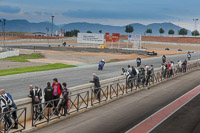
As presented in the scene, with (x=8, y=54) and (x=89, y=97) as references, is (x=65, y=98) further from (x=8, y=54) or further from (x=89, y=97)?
(x=8, y=54)

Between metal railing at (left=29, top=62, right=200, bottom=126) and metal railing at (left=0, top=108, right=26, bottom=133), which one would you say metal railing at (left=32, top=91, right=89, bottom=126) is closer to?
metal railing at (left=29, top=62, right=200, bottom=126)

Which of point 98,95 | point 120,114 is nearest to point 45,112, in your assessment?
point 120,114

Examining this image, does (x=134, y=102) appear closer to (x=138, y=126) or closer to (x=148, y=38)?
(x=138, y=126)

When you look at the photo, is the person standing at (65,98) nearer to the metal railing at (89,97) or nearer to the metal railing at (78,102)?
the metal railing at (89,97)

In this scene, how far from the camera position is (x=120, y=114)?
604 inches

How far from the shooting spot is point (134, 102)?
18547 mm

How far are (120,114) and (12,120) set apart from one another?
17.9ft

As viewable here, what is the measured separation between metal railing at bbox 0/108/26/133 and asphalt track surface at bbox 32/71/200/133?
82 centimetres

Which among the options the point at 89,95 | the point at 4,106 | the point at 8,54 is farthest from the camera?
the point at 8,54

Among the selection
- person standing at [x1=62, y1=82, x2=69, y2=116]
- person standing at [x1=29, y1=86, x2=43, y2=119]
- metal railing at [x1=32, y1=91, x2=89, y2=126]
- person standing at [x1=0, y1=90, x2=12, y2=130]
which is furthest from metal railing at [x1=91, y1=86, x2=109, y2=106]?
person standing at [x1=0, y1=90, x2=12, y2=130]

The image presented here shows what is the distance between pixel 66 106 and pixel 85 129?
2.32 meters

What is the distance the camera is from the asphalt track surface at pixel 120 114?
12719 millimetres

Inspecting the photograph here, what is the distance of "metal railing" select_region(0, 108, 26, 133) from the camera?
441 inches

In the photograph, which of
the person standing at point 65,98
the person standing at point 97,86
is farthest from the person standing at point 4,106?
the person standing at point 97,86
